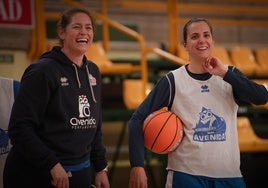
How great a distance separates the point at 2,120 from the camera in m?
2.47

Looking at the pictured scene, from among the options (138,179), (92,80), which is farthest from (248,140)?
(92,80)

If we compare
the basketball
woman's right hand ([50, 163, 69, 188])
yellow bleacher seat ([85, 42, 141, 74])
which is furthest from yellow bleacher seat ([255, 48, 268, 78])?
woman's right hand ([50, 163, 69, 188])

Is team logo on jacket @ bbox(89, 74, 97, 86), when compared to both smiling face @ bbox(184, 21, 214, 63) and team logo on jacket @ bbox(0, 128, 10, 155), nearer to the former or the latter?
smiling face @ bbox(184, 21, 214, 63)

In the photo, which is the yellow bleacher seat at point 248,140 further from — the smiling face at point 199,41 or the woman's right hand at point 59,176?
the woman's right hand at point 59,176

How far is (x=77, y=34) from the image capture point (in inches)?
82.9

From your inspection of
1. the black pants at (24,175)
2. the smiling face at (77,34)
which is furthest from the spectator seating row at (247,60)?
the black pants at (24,175)

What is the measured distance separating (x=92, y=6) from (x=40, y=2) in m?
3.06

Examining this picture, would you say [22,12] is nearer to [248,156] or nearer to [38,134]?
[38,134]

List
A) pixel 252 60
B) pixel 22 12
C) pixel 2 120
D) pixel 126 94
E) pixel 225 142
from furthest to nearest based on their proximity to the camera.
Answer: pixel 252 60, pixel 126 94, pixel 22 12, pixel 2 120, pixel 225 142

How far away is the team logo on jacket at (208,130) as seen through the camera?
220cm

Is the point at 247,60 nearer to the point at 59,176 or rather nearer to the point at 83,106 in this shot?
the point at 83,106

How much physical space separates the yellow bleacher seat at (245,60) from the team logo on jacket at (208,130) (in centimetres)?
381

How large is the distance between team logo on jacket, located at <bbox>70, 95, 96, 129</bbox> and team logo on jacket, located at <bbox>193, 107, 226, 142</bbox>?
0.57 meters

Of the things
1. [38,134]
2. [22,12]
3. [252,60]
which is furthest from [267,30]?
[38,134]
